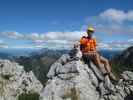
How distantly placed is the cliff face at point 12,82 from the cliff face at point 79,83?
28687 millimetres

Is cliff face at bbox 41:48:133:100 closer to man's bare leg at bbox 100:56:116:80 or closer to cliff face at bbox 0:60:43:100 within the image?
man's bare leg at bbox 100:56:116:80

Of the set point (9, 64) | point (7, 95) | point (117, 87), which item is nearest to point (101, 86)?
point (117, 87)

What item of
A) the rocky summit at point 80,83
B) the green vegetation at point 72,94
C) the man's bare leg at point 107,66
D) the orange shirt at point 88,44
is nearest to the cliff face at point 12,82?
the rocky summit at point 80,83

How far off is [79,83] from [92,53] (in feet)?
10.9

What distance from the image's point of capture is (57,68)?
92.4 ft

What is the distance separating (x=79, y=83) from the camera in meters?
26.3

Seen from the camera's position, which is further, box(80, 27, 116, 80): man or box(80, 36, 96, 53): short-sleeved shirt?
box(80, 36, 96, 53): short-sleeved shirt

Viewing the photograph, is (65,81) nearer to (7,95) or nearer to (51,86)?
(51,86)

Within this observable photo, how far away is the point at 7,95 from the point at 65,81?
3540 centimetres

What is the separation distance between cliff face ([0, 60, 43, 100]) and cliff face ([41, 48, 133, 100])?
2869 centimetres

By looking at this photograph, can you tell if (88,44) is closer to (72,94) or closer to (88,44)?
(88,44)

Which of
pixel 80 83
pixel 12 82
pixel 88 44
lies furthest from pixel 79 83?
pixel 12 82

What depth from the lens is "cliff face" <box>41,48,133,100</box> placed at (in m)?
25.9

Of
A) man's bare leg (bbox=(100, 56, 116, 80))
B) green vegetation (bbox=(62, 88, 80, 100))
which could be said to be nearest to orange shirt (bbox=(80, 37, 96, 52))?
man's bare leg (bbox=(100, 56, 116, 80))
